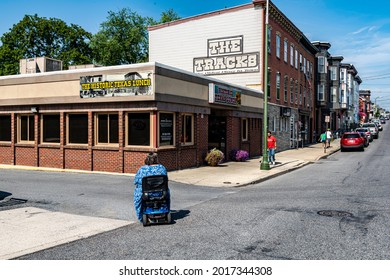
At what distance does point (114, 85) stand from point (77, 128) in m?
3.27

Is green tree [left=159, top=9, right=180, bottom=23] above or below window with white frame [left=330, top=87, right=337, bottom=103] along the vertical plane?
above

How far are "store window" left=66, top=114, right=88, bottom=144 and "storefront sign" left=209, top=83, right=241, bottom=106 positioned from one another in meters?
6.69

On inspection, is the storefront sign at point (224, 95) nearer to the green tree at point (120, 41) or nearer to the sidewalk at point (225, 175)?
the sidewalk at point (225, 175)

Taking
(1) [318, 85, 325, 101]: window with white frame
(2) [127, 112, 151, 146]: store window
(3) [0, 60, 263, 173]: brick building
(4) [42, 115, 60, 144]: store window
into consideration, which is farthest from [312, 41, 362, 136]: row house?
(4) [42, 115, 60, 144]: store window

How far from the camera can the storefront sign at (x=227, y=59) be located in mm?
28625

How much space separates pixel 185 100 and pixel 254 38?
12278 millimetres

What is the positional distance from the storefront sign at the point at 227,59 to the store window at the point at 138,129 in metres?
14.0

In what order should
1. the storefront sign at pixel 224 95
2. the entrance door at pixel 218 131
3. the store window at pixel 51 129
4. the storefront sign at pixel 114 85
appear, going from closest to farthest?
1. the storefront sign at pixel 114 85
2. the store window at pixel 51 129
3. the storefront sign at pixel 224 95
4. the entrance door at pixel 218 131

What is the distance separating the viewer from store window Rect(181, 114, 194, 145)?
18.9m

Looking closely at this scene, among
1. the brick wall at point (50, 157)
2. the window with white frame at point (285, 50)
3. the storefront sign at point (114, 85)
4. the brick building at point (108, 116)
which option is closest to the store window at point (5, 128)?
the brick building at point (108, 116)

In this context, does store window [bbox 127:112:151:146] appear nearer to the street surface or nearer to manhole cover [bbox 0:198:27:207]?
the street surface

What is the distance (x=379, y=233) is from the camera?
285 inches
